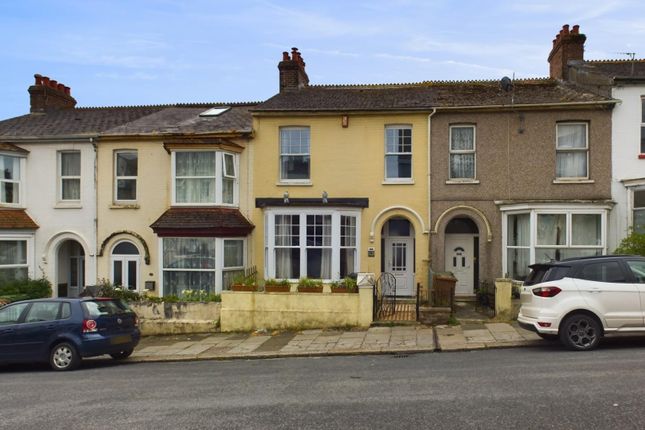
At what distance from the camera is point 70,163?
22047 millimetres

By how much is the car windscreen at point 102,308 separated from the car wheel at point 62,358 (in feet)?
2.57

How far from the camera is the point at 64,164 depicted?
870 inches

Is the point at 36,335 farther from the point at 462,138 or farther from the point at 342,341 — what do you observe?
the point at 462,138

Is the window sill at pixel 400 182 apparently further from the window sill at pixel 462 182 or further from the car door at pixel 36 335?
the car door at pixel 36 335

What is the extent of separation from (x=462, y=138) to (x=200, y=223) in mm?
8814

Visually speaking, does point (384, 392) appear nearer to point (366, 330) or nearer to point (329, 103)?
point (366, 330)

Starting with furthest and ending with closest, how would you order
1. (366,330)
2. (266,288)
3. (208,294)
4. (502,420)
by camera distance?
(208,294)
(266,288)
(366,330)
(502,420)

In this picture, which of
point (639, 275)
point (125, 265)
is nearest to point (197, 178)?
point (125, 265)

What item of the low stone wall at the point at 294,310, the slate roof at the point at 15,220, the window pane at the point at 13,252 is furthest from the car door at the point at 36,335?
the window pane at the point at 13,252

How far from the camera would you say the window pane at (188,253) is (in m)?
19.8

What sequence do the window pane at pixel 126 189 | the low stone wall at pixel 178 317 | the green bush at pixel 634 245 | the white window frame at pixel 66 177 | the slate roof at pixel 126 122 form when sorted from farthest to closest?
1. the white window frame at pixel 66 177
2. the window pane at pixel 126 189
3. the slate roof at pixel 126 122
4. the low stone wall at pixel 178 317
5. the green bush at pixel 634 245

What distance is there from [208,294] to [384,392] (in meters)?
10.5

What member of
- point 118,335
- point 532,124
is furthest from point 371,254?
point 118,335

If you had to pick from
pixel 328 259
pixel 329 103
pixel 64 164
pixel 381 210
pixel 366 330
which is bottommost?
pixel 366 330
